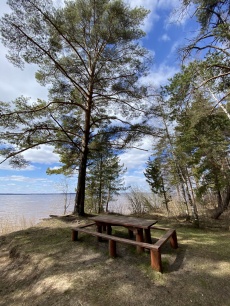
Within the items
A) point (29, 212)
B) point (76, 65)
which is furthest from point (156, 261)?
point (29, 212)

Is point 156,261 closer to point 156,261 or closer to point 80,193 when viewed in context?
point 156,261

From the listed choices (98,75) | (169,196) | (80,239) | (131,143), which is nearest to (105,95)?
(98,75)

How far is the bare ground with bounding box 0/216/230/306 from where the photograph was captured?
227 centimetres

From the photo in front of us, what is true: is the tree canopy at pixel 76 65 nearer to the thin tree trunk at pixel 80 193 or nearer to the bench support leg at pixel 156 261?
the thin tree trunk at pixel 80 193

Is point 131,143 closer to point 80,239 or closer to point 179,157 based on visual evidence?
point 179,157

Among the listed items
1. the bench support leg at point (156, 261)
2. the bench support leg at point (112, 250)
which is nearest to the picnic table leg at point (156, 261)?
the bench support leg at point (156, 261)

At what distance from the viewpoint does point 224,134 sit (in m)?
8.11

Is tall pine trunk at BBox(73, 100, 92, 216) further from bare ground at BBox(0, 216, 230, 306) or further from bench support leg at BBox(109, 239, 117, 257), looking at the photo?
bench support leg at BBox(109, 239, 117, 257)

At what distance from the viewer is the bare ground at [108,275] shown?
2.27 metres

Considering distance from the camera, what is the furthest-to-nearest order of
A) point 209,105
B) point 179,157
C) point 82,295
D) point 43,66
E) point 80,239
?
1. point 179,157
2. point 43,66
3. point 209,105
4. point 80,239
5. point 82,295

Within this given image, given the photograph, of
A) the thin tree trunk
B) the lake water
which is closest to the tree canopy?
the thin tree trunk

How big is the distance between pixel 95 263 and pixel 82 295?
817mm

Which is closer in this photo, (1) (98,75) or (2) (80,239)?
(2) (80,239)

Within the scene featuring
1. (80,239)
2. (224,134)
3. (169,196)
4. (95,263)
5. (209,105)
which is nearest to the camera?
(95,263)
